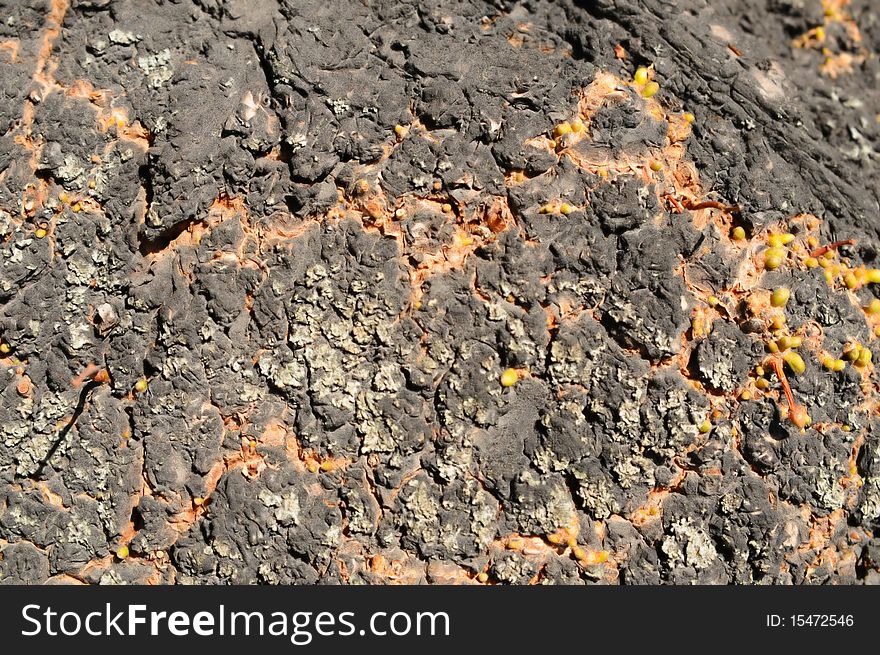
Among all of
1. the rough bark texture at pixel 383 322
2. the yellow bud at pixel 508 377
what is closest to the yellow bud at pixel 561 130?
the rough bark texture at pixel 383 322

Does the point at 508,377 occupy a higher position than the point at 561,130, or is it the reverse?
the point at 561,130

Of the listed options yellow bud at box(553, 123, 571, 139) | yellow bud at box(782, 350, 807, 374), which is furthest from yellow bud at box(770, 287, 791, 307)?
yellow bud at box(553, 123, 571, 139)

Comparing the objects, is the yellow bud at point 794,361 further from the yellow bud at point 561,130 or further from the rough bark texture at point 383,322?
the yellow bud at point 561,130

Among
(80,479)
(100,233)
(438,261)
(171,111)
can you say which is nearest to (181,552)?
(80,479)

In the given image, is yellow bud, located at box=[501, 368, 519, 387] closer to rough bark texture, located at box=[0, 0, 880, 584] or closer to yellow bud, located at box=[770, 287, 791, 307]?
rough bark texture, located at box=[0, 0, 880, 584]

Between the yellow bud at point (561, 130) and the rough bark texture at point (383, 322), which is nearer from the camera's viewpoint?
the rough bark texture at point (383, 322)

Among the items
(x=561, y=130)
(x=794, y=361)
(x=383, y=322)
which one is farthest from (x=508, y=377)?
(x=794, y=361)

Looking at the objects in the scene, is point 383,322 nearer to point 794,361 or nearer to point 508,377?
point 508,377

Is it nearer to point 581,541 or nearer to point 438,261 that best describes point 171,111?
point 438,261

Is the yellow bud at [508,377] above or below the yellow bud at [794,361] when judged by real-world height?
below

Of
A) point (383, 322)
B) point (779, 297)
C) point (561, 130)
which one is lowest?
point (383, 322)

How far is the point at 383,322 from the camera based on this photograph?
2268 millimetres

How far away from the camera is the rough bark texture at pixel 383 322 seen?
2.26 meters

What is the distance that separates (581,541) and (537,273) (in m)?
0.86
